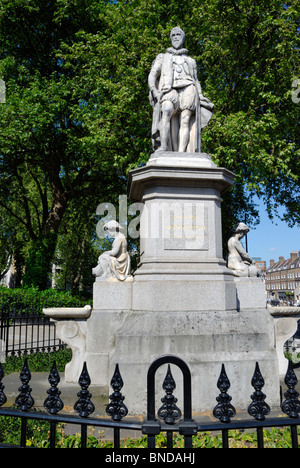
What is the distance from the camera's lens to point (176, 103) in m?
6.68

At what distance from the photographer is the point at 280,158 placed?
13898mm

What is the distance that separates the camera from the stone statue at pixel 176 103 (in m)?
6.66

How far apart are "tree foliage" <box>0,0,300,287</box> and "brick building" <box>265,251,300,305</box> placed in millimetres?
99960

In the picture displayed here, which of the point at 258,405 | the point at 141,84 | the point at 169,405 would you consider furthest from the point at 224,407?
A: the point at 141,84

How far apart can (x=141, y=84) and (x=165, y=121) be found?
29.7ft

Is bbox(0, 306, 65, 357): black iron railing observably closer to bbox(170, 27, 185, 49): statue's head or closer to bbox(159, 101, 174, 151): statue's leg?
bbox(159, 101, 174, 151): statue's leg

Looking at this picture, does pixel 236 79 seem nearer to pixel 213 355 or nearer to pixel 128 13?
pixel 128 13

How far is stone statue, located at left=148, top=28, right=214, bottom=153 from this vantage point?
6.66 metres

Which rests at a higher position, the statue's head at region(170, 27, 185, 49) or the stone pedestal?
the statue's head at region(170, 27, 185, 49)

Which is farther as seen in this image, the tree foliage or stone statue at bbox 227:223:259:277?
the tree foliage

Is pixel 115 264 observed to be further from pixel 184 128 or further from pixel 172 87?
pixel 172 87

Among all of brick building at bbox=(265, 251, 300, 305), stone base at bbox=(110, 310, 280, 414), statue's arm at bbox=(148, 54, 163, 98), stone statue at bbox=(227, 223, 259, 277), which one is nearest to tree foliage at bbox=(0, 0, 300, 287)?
stone statue at bbox=(227, 223, 259, 277)
